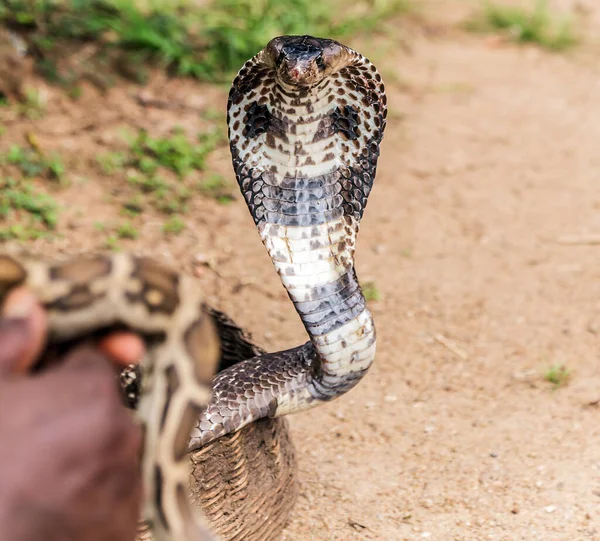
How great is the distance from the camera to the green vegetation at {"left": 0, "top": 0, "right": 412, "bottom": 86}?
5598 millimetres

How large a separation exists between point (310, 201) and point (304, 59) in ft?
1.40

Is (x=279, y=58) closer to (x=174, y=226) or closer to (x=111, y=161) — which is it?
(x=174, y=226)

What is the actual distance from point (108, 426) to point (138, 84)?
4871 millimetres

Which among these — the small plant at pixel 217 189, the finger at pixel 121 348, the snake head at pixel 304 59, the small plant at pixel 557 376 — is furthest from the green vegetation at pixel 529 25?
the finger at pixel 121 348

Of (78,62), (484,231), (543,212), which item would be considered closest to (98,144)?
(78,62)

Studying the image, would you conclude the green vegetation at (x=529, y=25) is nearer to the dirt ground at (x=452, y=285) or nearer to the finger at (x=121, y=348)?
the dirt ground at (x=452, y=285)

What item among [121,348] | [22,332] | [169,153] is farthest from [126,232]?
[22,332]

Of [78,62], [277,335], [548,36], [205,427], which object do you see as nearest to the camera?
[205,427]

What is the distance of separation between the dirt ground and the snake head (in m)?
1.39

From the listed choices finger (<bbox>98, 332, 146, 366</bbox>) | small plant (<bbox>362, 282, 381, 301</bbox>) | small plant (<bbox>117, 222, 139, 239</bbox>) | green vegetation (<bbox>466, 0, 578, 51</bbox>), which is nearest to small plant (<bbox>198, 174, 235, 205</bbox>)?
small plant (<bbox>117, 222, 139, 239</bbox>)

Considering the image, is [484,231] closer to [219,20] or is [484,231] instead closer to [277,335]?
[277,335]

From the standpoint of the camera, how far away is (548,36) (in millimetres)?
7398

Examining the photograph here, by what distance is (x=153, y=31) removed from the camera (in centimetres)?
595

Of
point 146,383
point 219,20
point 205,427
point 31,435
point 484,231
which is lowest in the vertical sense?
point 484,231
